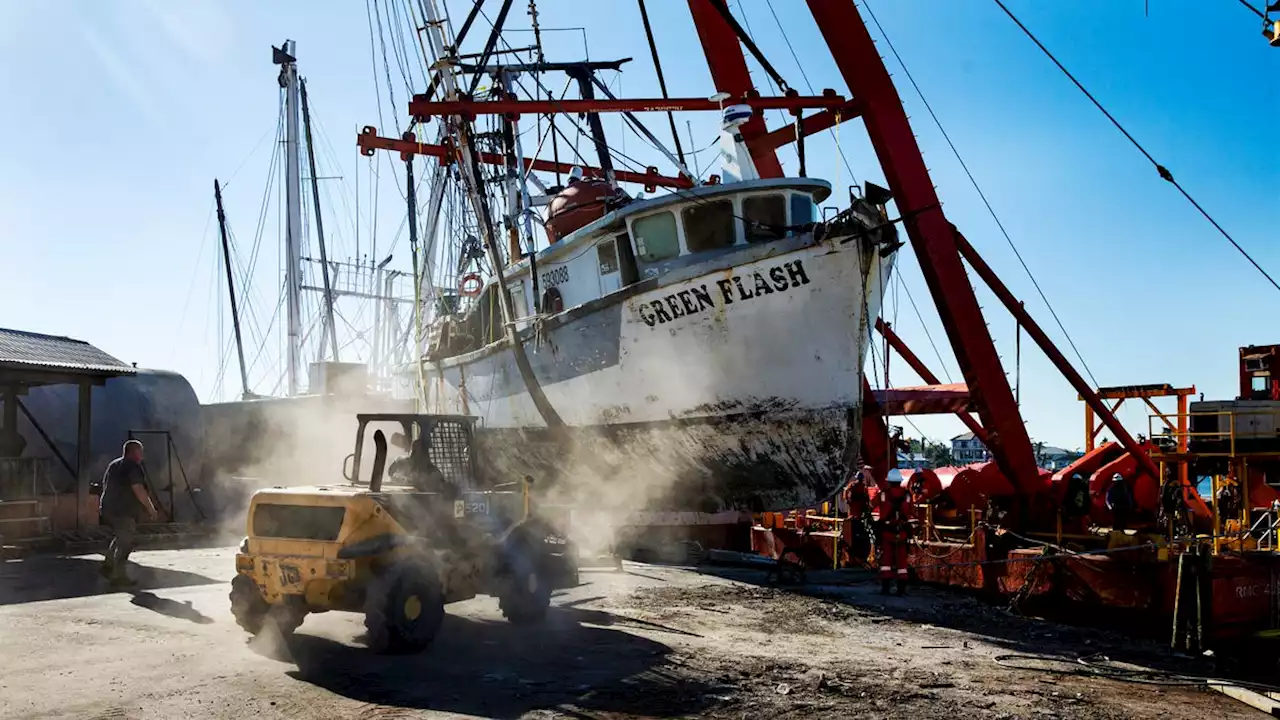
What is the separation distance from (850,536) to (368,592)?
814cm

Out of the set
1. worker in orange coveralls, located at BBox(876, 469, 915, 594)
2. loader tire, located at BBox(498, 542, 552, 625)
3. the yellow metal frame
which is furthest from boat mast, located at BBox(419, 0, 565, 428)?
the yellow metal frame

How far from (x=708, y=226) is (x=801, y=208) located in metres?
1.43

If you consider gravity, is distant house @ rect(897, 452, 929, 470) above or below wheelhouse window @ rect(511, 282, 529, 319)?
below

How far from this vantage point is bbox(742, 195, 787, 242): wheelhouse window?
1389cm

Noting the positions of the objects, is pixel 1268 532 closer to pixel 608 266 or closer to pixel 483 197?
pixel 608 266

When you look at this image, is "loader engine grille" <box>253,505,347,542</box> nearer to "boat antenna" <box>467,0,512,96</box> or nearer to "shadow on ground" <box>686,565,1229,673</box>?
"shadow on ground" <box>686,565,1229,673</box>

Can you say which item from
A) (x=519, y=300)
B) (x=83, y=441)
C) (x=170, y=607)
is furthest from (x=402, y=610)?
(x=83, y=441)

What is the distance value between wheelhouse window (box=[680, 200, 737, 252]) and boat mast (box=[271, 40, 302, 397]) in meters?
19.9

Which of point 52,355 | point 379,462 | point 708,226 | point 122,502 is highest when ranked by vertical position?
point 708,226

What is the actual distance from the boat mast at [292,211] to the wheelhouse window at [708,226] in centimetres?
1989

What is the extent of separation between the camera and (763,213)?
13.9m

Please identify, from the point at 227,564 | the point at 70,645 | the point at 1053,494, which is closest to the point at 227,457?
the point at 227,564

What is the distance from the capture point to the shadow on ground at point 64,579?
35.2 feet

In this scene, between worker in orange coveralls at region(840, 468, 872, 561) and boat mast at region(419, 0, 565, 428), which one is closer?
worker in orange coveralls at region(840, 468, 872, 561)
